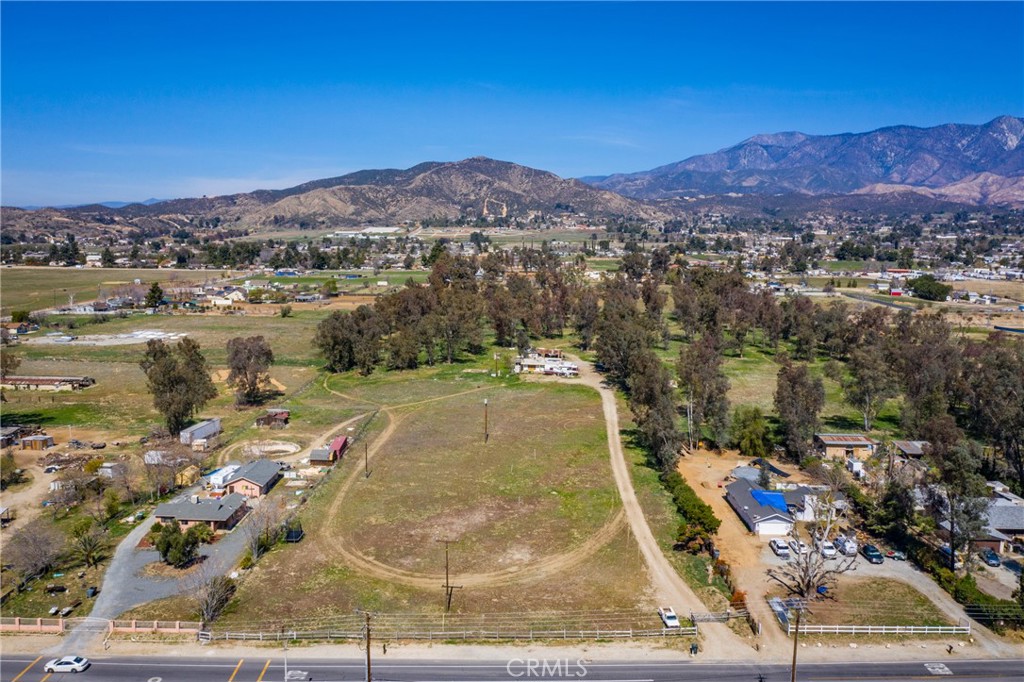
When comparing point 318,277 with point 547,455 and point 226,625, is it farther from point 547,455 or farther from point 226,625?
point 226,625

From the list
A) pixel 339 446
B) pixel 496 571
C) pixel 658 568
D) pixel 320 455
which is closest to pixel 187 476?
pixel 320 455

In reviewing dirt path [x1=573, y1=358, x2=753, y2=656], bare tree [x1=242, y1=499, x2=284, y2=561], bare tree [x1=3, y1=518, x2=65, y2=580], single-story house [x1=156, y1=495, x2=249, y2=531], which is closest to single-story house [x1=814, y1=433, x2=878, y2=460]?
dirt path [x1=573, y1=358, x2=753, y2=656]

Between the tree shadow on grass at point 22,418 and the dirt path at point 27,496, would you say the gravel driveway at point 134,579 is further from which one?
the tree shadow on grass at point 22,418

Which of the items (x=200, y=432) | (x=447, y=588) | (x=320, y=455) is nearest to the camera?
(x=447, y=588)

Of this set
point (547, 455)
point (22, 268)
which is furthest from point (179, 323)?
point (22, 268)

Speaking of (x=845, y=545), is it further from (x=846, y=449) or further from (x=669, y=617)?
(x=846, y=449)
